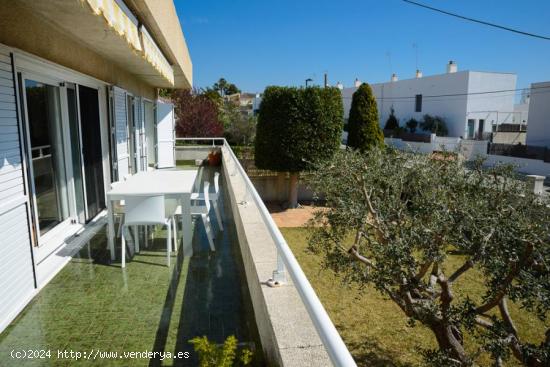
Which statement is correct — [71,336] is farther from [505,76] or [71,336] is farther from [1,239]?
[505,76]

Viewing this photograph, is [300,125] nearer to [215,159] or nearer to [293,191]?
[293,191]

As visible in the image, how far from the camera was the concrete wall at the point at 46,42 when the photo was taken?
3.48 meters

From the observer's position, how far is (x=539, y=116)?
2262cm

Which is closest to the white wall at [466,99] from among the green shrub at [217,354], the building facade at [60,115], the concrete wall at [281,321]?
the building facade at [60,115]

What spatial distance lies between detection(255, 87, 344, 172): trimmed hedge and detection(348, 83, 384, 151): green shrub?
2706 millimetres

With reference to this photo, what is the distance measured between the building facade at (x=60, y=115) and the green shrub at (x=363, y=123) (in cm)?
908

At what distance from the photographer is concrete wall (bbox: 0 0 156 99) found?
3.48 meters

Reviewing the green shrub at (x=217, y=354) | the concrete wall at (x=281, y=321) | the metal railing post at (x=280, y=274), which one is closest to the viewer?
the concrete wall at (x=281, y=321)

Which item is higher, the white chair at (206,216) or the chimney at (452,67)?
the chimney at (452,67)

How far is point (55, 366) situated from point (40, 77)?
3.40m

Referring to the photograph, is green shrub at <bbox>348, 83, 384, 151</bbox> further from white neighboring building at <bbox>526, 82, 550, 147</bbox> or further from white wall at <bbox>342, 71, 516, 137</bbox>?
white neighboring building at <bbox>526, 82, 550, 147</bbox>

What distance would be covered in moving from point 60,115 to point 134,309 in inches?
126

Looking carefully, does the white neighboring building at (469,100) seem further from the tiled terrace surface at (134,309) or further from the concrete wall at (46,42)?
the tiled terrace surface at (134,309)

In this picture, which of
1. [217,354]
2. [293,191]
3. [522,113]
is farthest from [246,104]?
[217,354]
